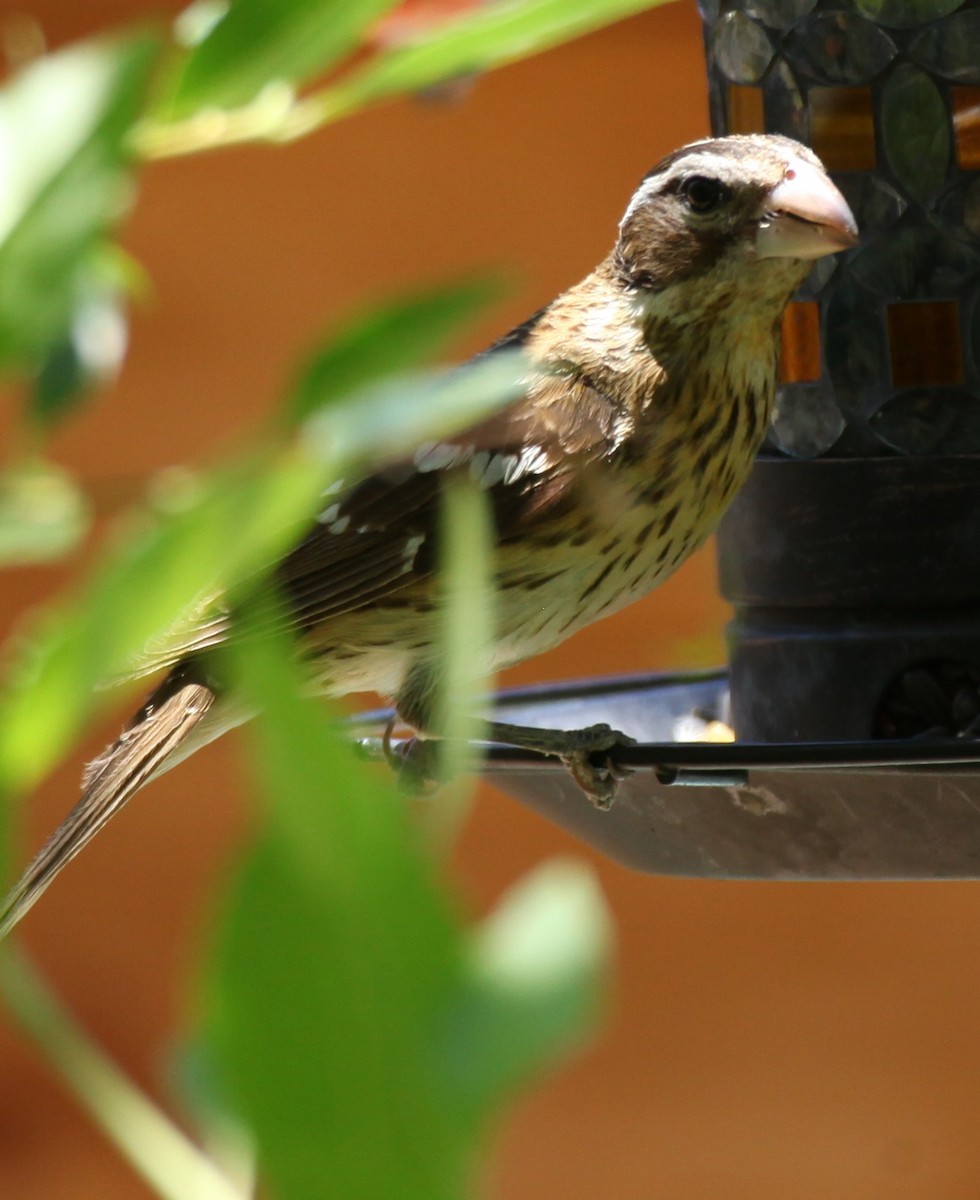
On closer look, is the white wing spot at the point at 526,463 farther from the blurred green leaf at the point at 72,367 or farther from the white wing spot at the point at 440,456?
the blurred green leaf at the point at 72,367

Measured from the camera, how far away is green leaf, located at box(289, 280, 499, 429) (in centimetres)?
21

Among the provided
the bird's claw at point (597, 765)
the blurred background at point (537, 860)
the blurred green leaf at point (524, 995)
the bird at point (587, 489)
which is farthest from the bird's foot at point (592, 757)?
the blurred background at point (537, 860)

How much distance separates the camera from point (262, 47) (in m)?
0.25

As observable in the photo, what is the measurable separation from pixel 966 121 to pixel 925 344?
0.18 meters

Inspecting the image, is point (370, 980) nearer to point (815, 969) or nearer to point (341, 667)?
point (341, 667)

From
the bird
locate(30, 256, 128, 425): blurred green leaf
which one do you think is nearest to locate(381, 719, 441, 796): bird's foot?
the bird

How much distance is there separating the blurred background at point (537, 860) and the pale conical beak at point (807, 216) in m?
1.49

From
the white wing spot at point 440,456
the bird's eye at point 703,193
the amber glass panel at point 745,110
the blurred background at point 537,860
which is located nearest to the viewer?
the white wing spot at point 440,456

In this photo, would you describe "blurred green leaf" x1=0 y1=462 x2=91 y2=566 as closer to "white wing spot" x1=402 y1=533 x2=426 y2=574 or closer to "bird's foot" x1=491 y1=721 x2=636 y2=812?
"bird's foot" x1=491 y1=721 x2=636 y2=812

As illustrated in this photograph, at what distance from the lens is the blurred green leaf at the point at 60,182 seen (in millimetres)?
221

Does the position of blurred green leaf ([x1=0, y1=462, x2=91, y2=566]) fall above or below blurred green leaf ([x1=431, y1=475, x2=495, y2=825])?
above

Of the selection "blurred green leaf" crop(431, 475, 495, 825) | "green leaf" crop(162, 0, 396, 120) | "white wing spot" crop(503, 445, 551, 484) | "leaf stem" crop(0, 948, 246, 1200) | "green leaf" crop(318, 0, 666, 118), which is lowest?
"white wing spot" crop(503, 445, 551, 484)

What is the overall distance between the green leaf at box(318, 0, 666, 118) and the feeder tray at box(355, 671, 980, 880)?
805 mm

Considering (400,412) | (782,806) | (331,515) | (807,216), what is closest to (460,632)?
(400,412)
